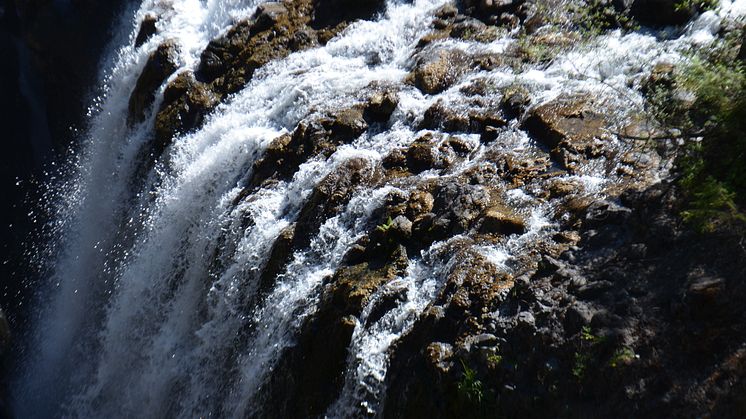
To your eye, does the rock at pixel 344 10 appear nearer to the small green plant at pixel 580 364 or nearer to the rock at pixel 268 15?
the rock at pixel 268 15

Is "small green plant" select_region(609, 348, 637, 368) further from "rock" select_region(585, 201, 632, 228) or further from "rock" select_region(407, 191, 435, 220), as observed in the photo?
"rock" select_region(407, 191, 435, 220)

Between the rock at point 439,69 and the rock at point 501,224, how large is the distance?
2622 millimetres

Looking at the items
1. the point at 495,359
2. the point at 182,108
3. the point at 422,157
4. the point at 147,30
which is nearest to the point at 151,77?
the point at 182,108

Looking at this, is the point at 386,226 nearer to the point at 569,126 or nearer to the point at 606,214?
the point at 606,214

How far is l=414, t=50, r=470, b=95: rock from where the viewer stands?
828cm

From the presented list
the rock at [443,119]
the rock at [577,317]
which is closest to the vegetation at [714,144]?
the rock at [577,317]

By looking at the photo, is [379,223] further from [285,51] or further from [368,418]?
[285,51]

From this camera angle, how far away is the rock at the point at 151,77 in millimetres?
10867

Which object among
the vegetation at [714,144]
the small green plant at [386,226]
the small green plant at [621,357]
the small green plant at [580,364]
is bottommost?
the small green plant at [386,226]

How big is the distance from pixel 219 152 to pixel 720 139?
228 inches

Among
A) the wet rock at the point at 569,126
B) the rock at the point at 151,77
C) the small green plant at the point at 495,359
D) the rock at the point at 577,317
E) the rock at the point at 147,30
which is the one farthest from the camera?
the rock at the point at 147,30

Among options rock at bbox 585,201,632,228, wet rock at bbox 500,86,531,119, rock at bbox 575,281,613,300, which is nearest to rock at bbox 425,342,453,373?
rock at bbox 575,281,613,300

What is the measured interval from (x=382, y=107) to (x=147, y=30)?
580 cm

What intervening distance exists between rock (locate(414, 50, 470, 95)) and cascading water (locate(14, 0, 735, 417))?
125 mm
